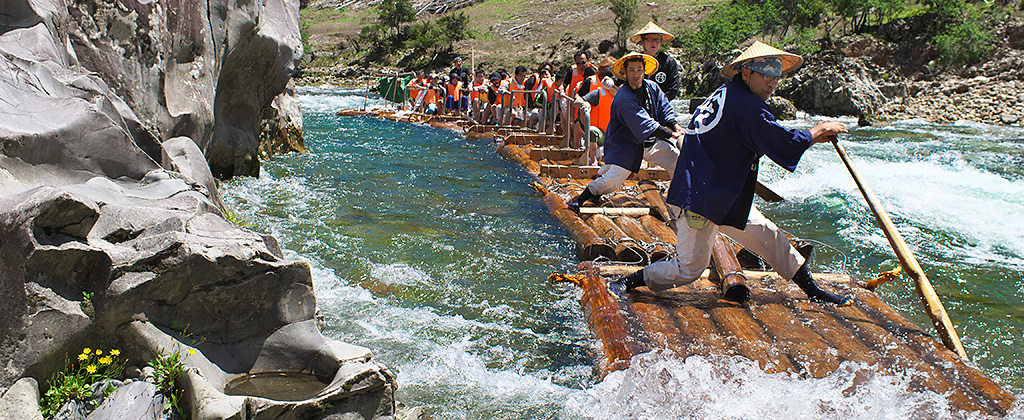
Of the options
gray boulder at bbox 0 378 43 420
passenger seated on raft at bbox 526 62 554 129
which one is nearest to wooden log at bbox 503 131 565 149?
passenger seated on raft at bbox 526 62 554 129

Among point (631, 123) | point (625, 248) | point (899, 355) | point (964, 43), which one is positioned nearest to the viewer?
point (899, 355)

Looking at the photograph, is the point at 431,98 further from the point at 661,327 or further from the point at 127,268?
the point at 127,268

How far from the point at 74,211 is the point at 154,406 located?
0.80m

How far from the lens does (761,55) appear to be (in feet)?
13.0

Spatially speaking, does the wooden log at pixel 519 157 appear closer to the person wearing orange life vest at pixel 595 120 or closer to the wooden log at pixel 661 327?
the person wearing orange life vest at pixel 595 120

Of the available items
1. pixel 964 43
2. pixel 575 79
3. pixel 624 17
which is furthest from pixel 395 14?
pixel 575 79

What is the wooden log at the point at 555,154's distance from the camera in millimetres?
11281

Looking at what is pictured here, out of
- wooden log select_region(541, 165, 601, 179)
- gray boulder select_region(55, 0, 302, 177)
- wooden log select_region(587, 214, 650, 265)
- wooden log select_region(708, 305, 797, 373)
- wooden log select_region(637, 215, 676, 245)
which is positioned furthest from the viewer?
wooden log select_region(541, 165, 601, 179)

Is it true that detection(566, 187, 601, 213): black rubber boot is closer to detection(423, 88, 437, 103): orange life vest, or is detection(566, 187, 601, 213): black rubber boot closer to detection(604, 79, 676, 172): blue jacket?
detection(604, 79, 676, 172): blue jacket

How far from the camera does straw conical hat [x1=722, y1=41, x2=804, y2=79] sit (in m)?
3.97

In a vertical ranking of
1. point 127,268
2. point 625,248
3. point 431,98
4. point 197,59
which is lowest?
point 431,98

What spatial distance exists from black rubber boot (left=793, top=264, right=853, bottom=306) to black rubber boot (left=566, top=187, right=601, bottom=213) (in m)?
3.02

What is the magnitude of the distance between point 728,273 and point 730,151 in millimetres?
837

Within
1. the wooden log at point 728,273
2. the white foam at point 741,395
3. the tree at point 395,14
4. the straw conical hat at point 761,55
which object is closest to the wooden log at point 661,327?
the white foam at point 741,395
